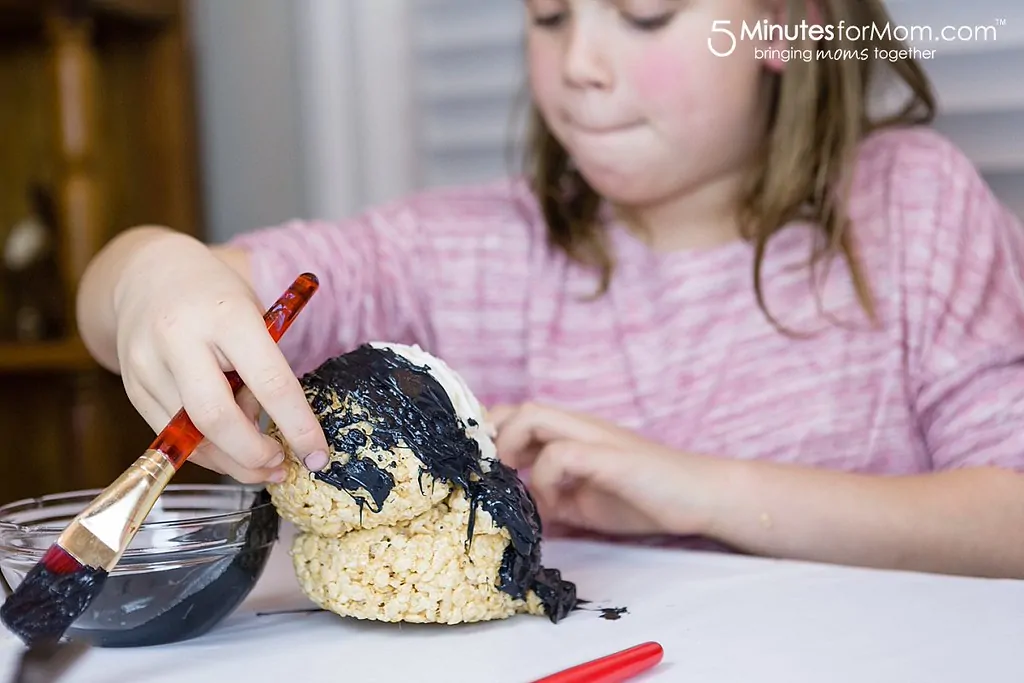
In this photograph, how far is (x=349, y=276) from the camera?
1007 mm

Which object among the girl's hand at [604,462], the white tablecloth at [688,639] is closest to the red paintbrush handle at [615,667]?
the white tablecloth at [688,639]

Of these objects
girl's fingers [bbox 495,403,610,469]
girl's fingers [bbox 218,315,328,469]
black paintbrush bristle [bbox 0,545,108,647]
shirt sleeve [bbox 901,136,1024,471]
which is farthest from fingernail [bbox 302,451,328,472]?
shirt sleeve [bbox 901,136,1024,471]

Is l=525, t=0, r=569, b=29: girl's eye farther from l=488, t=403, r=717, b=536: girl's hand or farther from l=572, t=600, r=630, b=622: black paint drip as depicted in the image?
l=572, t=600, r=630, b=622: black paint drip

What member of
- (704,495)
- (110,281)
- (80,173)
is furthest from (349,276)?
(80,173)

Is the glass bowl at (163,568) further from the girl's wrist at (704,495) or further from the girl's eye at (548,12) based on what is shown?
the girl's eye at (548,12)

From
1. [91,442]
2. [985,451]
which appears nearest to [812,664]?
[985,451]

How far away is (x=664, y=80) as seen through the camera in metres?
0.91

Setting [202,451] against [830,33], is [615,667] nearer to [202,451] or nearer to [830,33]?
[202,451]

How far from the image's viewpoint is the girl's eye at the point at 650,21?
2.94ft

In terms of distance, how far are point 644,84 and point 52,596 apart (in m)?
0.61

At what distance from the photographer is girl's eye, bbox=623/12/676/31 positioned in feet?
2.94

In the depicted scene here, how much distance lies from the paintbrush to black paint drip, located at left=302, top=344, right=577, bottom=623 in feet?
0.32

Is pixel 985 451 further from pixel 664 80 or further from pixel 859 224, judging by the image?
pixel 664 80

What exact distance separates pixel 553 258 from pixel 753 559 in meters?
0.44
